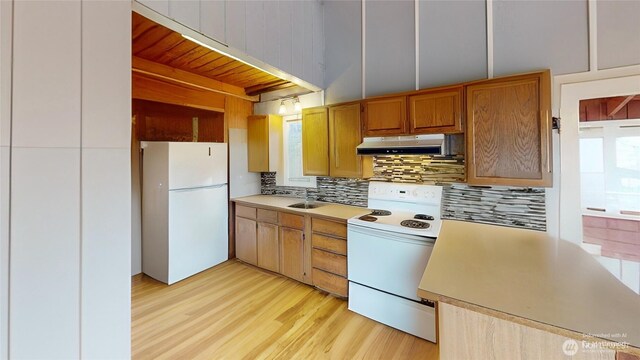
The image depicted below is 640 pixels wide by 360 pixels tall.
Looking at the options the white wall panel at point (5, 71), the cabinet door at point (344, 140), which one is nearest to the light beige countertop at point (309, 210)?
the cabinet door at point (344, 140)

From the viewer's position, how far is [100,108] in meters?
1.22

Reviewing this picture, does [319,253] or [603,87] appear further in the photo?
[319,253]

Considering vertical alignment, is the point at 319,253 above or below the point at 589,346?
below

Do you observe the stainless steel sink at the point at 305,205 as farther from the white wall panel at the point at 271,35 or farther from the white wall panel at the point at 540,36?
the white wall panel at the point at 540,36

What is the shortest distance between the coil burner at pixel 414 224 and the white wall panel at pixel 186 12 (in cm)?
216

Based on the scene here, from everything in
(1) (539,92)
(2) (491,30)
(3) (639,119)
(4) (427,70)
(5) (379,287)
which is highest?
(2) (491,30)

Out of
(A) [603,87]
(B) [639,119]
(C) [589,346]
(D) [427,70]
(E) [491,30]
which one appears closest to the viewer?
(C) [589,346]

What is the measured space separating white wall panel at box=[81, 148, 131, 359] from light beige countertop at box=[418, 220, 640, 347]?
1.50 m

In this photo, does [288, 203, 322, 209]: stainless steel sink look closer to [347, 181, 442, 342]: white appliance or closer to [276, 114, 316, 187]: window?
[276, 114, 316, 187]: window

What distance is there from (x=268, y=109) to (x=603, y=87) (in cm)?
354

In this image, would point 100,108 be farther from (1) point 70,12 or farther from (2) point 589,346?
(2) point 589,346

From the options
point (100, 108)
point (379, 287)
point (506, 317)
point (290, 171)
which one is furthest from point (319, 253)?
point (100, 108)

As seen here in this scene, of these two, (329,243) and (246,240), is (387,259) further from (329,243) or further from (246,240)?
(246,240)

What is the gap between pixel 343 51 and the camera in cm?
302
